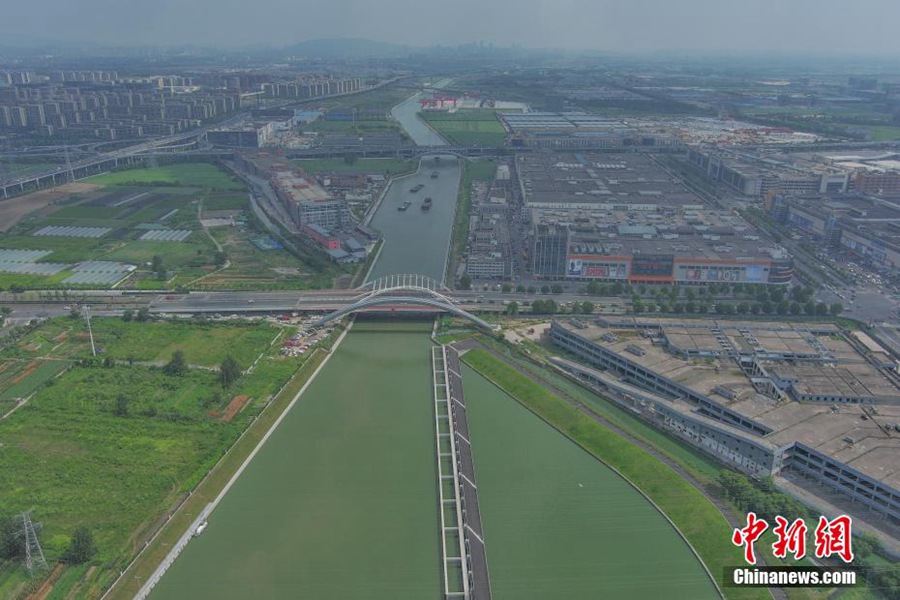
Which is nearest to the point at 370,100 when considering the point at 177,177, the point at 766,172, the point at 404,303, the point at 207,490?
the point at 177,177

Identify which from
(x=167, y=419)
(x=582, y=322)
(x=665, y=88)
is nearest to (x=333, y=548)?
(x=167, y=419)

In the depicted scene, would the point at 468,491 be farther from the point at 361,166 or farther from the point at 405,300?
the point at 361,166

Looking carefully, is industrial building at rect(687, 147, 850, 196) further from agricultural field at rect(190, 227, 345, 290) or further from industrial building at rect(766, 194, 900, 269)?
agricultural field at rect(190, 227, 345, 290)

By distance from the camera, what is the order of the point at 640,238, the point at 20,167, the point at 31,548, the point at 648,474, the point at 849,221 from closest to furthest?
the point at 31,548 → the point at 648,474 → the point at 640,238 → the point at 849,221 → the point at 20,167

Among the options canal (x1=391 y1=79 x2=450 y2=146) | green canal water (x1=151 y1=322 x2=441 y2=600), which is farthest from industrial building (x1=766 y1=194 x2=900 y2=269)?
canal (x1=391 y1=79 x2=450 y2=146)

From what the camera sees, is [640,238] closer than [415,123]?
Yes

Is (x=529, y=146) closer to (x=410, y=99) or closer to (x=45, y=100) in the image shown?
(x=410, y=99)
